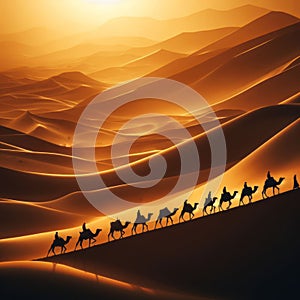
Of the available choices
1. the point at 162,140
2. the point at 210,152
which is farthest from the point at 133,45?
the point at 210,152

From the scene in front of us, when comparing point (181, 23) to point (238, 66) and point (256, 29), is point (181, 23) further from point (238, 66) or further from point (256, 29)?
point (238, 66)

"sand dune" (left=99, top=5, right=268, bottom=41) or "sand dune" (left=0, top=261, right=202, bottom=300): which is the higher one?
"sand dune" (left=99, top=5, right=268, bottom=41)

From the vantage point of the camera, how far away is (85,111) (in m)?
34.8

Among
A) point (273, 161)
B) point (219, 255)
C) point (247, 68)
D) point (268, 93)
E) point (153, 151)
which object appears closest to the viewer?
point (219, 255)

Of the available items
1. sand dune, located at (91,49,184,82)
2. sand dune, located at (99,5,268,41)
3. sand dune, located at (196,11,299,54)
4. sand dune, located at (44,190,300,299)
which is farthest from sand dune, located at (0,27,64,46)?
sand dune, located at (44,190,300,299)

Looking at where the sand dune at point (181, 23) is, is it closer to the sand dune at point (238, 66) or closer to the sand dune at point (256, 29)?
the sand dune at point (256, 29)

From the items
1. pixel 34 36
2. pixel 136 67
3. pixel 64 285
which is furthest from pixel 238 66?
pixel 64 285

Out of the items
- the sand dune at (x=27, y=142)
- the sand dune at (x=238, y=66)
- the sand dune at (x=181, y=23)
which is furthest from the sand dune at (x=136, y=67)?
the sand dune at (x=27, y=142)

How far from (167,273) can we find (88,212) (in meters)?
8.50

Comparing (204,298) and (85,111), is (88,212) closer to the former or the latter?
(204,298)

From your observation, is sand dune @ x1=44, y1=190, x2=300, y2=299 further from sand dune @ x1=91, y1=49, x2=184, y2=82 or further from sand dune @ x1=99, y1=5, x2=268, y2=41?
sand dune @ x1=91, y1=49, x2=184, y2=82

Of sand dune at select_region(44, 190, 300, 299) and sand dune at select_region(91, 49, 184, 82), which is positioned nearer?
sand dune at select_region(44, 190, 300, 299)

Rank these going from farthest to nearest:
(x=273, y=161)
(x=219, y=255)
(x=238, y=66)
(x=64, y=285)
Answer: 1. (x=238, y=66)
2. (x=273, y=161)
3. (x=219, y=255)
4. (x=64, y=285)

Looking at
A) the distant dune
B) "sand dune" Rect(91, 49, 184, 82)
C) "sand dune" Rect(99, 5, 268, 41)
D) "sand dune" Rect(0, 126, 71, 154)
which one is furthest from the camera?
"sand dune" Rect(91, 49, 184, 82)
